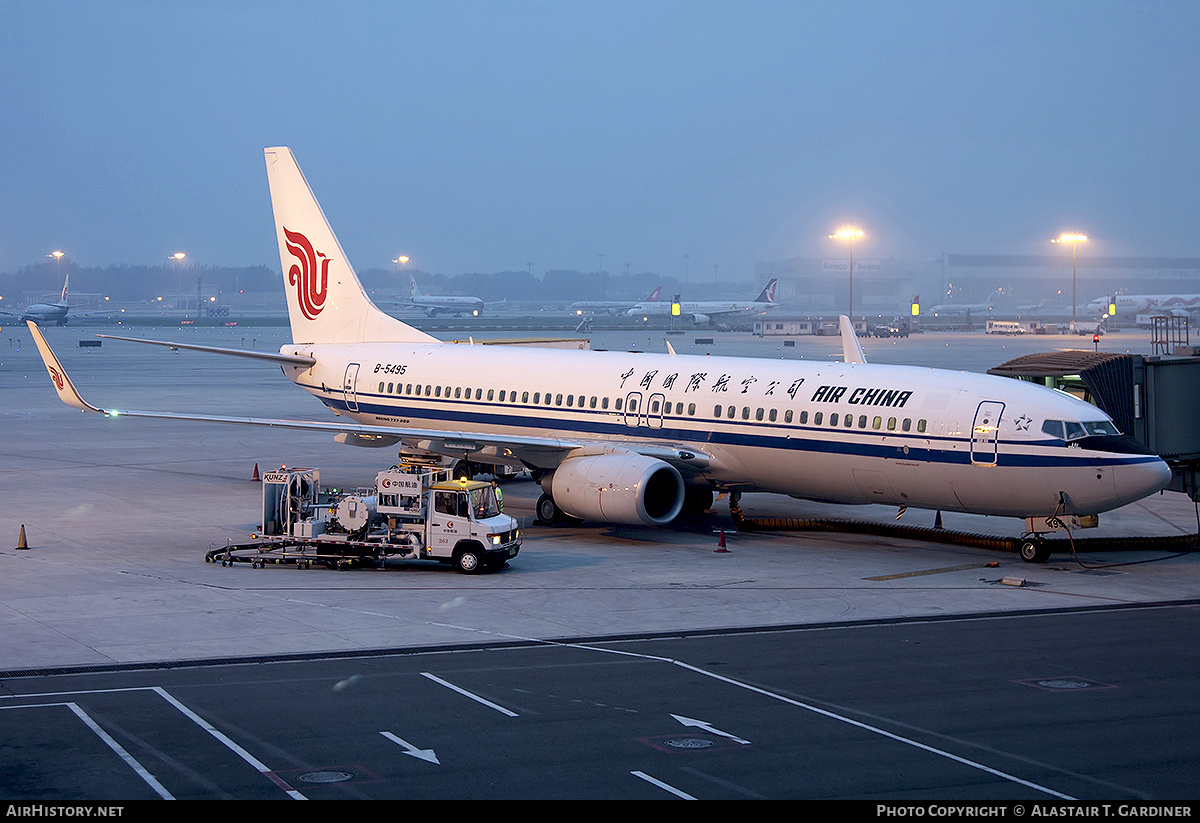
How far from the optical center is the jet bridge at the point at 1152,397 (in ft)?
102

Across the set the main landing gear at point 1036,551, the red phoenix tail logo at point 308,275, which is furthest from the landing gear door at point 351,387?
the main landing gear at point 1036,551

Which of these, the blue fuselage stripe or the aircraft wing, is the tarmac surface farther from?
the blue fuselage stripe

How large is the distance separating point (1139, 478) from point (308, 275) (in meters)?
26.6

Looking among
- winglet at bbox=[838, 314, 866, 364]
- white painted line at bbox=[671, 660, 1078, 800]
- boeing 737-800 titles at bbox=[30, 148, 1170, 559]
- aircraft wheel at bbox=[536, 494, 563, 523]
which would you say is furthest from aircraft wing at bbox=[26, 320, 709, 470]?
white painted line at bbox=[671, 660, 1078, 800]

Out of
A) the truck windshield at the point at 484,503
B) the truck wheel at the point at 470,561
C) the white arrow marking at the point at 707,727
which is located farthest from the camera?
the truck windshield at the point at 484,503

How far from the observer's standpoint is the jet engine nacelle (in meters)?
30.1

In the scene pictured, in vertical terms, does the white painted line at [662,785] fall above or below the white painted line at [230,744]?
below

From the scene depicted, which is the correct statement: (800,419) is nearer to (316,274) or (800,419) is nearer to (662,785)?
(662,785)

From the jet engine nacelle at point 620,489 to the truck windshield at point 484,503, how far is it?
9.40 ft

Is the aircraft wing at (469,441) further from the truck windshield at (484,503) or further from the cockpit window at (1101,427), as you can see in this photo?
the cockpit window at (1101,427)

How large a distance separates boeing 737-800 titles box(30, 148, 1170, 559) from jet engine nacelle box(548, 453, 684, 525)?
4 centimetres

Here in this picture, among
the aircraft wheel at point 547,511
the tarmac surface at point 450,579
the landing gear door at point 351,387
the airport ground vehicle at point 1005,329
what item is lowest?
the tarmac surface at point 450,579

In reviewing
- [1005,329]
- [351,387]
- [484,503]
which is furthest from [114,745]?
[1005,329]

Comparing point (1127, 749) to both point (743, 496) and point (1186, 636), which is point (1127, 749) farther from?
point (743, 496)
